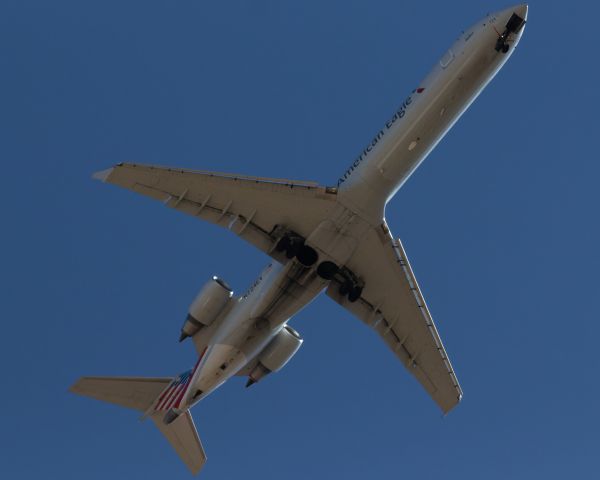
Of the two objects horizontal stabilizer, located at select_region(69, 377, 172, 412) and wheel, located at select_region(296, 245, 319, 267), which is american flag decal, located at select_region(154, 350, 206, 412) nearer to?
horizontal stabilizer, located at select_region(69, 377, 172, 412)

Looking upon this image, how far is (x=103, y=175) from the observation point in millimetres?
31609

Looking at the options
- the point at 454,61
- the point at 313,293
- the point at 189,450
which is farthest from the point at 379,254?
the point at 189,450

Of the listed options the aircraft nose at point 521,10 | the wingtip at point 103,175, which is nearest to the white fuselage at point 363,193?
the aircraft nose at point 521,10

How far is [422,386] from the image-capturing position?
3738 cm

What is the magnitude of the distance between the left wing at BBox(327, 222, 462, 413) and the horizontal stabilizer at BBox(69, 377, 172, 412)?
877 centimetres

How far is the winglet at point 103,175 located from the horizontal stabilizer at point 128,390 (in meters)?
9.26

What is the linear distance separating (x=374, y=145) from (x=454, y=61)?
394 cm

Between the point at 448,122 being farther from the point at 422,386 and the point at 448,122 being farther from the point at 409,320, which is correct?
the point at 422,386

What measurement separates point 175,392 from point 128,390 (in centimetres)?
232

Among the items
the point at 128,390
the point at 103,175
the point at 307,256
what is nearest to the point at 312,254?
the point at 307,256

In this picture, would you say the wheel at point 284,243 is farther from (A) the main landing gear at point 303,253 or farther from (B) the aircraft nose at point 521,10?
(B) the aircraft nose at point 521,10

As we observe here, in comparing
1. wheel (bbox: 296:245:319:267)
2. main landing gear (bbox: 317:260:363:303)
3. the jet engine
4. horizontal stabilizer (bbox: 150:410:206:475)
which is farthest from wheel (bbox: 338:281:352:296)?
horizontal stabilizer (bbox: 150:410:206:475)

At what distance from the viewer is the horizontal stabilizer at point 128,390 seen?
36.4 metres

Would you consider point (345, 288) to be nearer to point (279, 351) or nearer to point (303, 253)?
point (303, 253)
